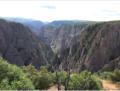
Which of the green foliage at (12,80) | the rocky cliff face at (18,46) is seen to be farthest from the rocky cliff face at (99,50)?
the green foliage at (12,80)

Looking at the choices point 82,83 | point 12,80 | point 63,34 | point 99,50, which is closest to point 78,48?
point 99,50

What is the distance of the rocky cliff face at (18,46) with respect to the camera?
92812mm

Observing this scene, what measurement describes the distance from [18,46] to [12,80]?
81824mm

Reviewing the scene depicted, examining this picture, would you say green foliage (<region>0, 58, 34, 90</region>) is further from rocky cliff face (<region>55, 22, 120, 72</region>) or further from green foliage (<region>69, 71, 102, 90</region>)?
rocky cliff face (<region>55, 22, 120, 72</region>)

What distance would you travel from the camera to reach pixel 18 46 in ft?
319

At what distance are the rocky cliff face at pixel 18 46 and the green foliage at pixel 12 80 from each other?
7339 cm

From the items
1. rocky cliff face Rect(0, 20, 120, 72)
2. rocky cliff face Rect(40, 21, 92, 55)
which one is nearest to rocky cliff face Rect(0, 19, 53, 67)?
rocky cliff face Rect(0, 20, 120, 72)

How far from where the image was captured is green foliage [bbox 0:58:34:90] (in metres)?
14.5

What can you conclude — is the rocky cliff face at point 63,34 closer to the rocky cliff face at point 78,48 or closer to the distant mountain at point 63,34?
the distant mountain at point 63,34

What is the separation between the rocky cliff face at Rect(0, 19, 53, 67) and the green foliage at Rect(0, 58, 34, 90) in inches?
2889

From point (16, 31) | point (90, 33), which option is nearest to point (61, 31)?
point (16, 31)

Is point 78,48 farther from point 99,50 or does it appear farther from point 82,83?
point 82,83

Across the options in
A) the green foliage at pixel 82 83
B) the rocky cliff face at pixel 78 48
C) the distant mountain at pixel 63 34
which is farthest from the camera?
the distant mountain at pixel 63 34

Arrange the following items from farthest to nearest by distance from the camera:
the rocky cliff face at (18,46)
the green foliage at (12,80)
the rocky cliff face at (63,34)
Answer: the rocky cliff face at (63,34) → the rocky cliff face at (18,46) → the green foliage at (12,80)
